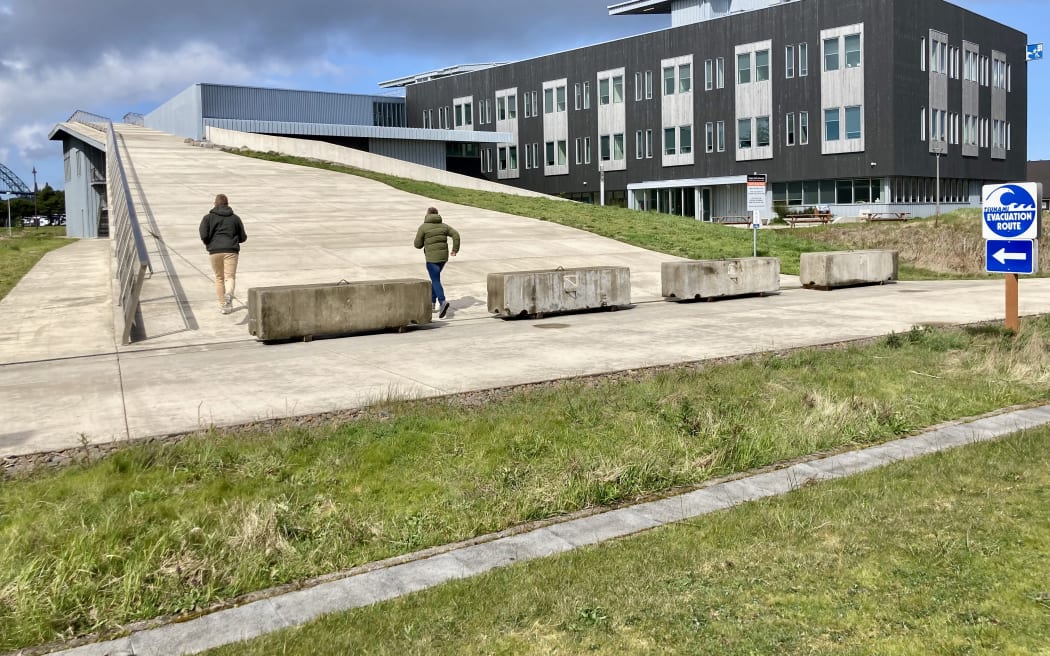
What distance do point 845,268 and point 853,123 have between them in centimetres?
3510

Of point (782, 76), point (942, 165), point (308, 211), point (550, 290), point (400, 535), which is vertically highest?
point (782, 76)

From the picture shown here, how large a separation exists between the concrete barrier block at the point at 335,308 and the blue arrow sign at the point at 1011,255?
8136mm

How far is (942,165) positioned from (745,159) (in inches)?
465

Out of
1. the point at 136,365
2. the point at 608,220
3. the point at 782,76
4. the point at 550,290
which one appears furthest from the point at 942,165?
the point at 136,365

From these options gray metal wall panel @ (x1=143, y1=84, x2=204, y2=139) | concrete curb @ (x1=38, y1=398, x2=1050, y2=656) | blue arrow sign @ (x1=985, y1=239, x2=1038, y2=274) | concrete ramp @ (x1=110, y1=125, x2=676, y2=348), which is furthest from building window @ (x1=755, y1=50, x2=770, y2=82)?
concrete curb @ (x1=38, y1=398, x2=1050, y2=656)

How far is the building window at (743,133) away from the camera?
2267 inches

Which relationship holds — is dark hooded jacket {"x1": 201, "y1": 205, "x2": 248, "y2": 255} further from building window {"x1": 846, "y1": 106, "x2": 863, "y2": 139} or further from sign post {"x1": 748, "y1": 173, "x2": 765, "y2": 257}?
building window {"x1": 846, "y1": 106, "x2": 863, "y2": 139}

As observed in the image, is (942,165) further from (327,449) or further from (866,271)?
(327,449)

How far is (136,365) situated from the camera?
37.2 feet

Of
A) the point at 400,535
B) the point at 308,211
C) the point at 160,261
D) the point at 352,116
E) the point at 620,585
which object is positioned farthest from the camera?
the point at 352,116

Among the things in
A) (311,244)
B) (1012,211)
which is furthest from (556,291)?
(311,244)

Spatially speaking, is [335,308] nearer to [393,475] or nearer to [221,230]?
[221,230]

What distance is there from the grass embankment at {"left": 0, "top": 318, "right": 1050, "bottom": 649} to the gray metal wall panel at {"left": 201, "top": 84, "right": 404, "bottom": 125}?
57215mm

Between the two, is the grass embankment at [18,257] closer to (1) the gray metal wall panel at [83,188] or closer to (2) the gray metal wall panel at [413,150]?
(1) the gray metal wall panel at [83,188]
